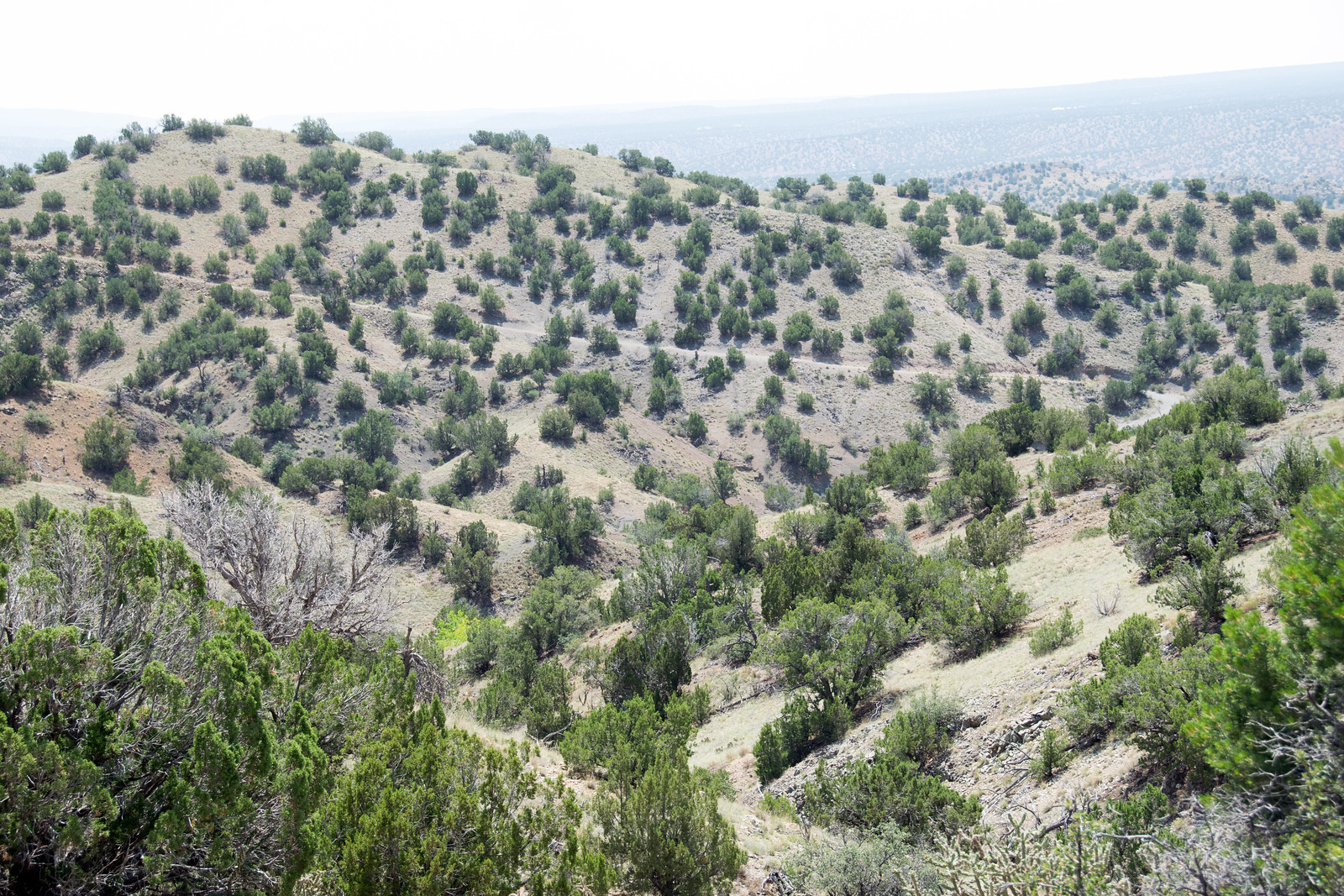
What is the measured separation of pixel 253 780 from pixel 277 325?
2282 inches

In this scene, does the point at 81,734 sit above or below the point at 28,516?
above

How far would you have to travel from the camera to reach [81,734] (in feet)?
21.4

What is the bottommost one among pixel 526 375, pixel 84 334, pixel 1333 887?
pixel 526 375

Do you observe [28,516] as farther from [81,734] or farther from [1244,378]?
[1244,378]

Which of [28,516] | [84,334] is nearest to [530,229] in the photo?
[84,334]

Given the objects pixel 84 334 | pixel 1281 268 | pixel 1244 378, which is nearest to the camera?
pixel 1244 378

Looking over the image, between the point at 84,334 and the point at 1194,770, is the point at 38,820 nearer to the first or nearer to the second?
the point at 1194,770

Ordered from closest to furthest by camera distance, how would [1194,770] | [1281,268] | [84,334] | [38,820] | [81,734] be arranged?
[38,820], [81,734], [1194,770], [84,334], [1281,268]

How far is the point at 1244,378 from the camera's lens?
26.0 meters

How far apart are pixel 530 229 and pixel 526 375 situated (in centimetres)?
2371

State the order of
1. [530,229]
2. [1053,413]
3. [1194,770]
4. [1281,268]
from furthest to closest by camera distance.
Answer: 1. [530,229]
2. [1281,268]
3. [1053,413]
4. [1194,770]

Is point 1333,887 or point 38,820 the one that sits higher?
point 1333,887

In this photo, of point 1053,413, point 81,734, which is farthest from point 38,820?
point 1053,413

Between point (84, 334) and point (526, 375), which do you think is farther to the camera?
point (526, 375)
